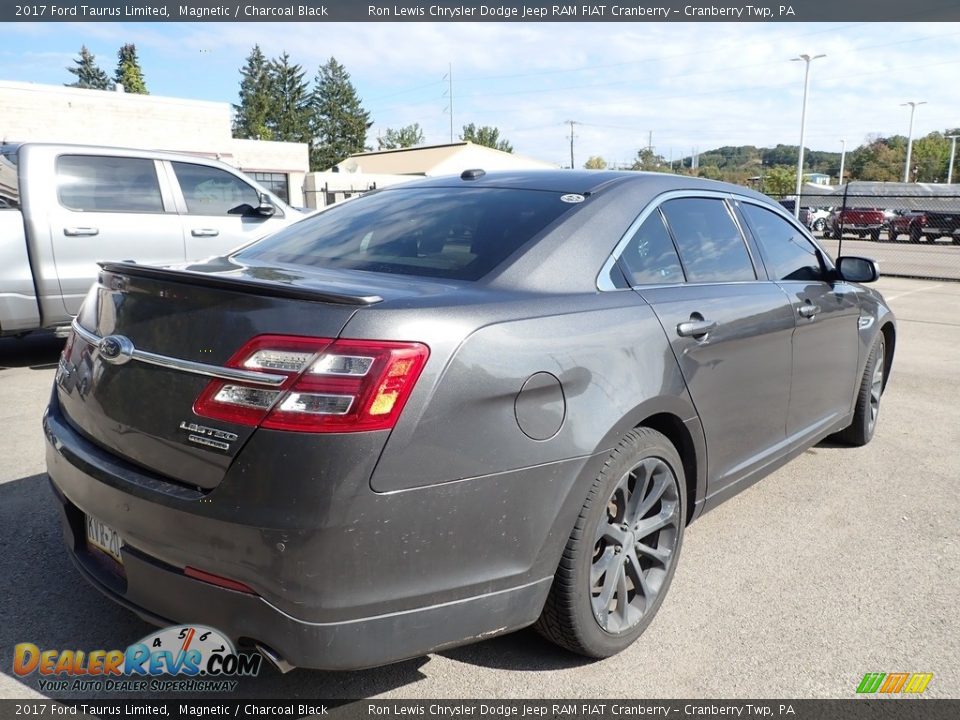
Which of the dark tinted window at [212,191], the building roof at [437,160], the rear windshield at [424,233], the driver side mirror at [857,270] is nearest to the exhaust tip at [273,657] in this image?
the rear windshield at [424,233]

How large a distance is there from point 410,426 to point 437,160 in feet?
155

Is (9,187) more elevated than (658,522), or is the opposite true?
(9,187)

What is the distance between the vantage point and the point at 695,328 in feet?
9.32

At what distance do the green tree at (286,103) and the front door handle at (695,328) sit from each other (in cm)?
9568

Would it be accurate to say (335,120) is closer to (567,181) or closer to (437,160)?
(437,160)

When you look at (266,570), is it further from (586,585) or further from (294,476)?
(586,585)

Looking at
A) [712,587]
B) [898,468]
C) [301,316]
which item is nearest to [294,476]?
[301,316]

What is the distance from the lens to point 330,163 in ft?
311

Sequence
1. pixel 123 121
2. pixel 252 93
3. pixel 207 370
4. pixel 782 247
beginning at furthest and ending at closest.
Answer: pixel 252 93, pixel 123 121, pixel 782 247, pixel 207 370

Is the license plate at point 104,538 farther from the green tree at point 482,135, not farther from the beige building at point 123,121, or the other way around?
the green tree at point 482,135

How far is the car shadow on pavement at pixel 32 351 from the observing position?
670cm

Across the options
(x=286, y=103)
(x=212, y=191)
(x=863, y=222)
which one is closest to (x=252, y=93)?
(x=286, y=103)

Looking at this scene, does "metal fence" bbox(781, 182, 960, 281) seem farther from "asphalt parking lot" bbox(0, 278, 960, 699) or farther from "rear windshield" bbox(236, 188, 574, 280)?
"rear windshield" bbox(236, 188, 574, 280)

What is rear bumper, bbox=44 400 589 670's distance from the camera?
6.17 ft
